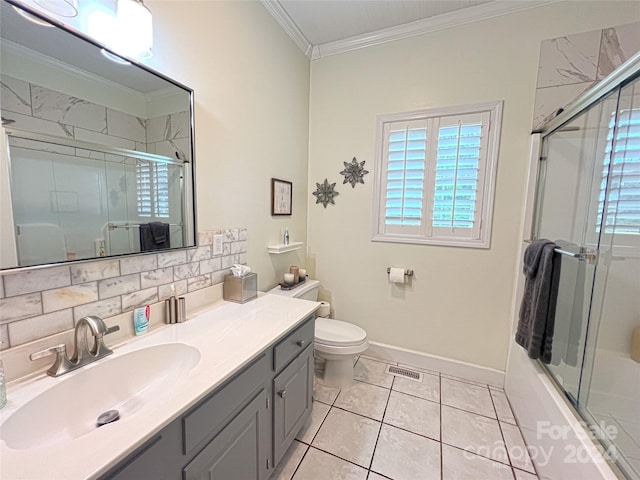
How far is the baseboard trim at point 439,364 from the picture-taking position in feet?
7.13

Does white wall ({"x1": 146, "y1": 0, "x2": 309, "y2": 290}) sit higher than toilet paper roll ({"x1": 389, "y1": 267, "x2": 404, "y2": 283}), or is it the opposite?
white wall ({"x1": 146, "y1": 0, "x2": 309, "y2": 290})

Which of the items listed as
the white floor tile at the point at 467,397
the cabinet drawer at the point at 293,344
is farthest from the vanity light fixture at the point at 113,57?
the white floor tile at the point at 467,397

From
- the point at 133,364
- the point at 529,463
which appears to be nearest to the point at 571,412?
the point at 529,463

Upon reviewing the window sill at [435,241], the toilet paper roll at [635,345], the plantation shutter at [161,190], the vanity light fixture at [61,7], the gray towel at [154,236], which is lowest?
the toilet paper roll at [635,345]

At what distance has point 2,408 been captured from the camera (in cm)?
73

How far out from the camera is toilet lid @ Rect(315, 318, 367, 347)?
6.47 ft

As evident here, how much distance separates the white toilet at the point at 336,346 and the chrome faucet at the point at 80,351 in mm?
1249

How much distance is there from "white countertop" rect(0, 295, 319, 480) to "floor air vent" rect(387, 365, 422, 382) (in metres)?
1.24

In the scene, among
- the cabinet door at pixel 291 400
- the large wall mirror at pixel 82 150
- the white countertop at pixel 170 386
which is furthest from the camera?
the cabinet door at pixel 291 400

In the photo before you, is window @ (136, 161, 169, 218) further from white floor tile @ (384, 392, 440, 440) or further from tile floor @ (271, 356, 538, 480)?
white floor tile @ (384, 392, 440, 440)

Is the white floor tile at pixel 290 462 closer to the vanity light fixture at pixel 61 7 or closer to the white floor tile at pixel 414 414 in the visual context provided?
the white floor tile at pixel 414 414

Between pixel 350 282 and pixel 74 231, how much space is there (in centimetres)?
206

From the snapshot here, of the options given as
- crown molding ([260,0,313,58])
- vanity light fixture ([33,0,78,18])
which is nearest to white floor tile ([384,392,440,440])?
vanity light fixture ([33,0,78,18])

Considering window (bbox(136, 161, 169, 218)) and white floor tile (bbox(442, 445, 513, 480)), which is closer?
window (bbox(136, 161, 169, 218))
